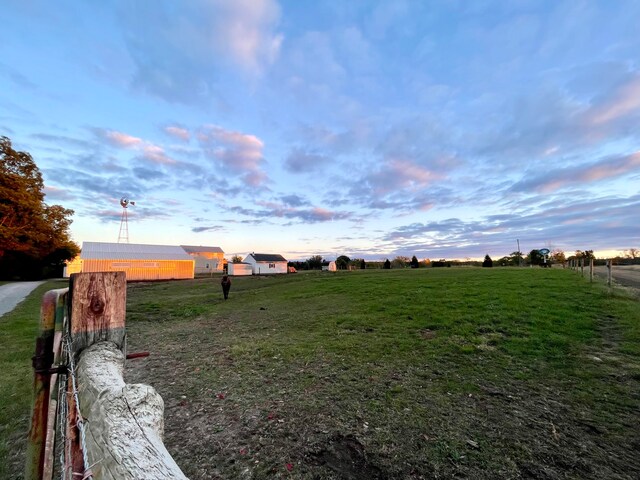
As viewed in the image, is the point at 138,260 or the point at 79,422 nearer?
the point at 79,422

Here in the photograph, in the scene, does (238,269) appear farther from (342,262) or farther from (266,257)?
(342,262)

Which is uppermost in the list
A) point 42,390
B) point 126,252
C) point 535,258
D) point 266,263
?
point 126,252

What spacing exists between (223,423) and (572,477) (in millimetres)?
4062

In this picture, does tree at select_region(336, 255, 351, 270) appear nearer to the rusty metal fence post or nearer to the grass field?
the grass field

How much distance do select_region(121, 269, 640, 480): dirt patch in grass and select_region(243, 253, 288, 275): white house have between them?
172 feet

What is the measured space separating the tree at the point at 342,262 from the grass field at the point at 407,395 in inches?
2641

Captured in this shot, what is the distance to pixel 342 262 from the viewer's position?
77.8 m

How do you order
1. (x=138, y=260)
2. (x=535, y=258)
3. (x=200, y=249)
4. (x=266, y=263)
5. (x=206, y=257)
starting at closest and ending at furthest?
1. (x=138, y=260)
2. (x=266, y=263)
3. (x=535, y=258)
4. (x=206, y=257)
5. (x=200, y=249)

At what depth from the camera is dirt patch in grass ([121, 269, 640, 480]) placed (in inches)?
131

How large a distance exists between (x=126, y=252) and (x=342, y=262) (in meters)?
49.5

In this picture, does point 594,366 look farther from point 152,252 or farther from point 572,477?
point 152,252

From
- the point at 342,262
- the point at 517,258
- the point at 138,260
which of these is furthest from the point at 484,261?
the point at 138,260

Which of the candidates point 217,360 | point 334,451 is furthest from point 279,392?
point 217,360

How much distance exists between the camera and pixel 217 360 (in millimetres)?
6785
